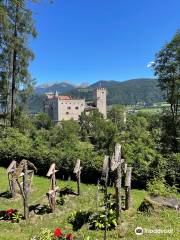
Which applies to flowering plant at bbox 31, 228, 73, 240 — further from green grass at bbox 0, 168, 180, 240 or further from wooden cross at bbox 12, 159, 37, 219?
wooden cross at bbox 12, 159, 37, 219

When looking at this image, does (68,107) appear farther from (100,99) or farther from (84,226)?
(84,226)

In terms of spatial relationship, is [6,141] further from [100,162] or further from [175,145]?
[175,145]

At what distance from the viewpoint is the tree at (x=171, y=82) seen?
21094 millimetres

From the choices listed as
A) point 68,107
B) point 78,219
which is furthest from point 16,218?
point 68,107

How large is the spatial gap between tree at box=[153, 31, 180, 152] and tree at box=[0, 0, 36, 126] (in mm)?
10576

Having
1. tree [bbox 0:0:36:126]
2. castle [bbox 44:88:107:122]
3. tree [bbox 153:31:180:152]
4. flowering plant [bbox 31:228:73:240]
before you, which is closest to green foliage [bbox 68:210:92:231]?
flowering plant [bbox 31:228:73:240]

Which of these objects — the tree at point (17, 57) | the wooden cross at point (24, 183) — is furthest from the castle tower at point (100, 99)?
the wooden cross at point (24, 183)

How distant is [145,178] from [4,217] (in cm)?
733

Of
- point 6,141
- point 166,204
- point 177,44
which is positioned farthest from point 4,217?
point 177,44

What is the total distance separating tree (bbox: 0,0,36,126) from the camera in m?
23.6

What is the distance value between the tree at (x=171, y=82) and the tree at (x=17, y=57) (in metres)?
10.6

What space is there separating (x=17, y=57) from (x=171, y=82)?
12575 mm

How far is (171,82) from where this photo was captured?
71.7ft

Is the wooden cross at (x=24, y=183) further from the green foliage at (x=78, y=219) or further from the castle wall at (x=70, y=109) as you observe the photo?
the castle wall at (x=70, y=109)
